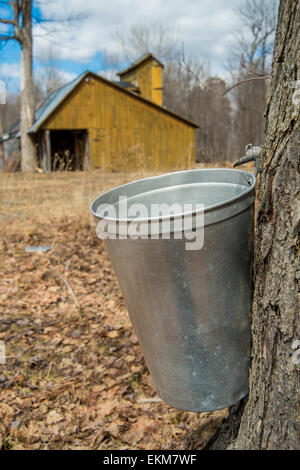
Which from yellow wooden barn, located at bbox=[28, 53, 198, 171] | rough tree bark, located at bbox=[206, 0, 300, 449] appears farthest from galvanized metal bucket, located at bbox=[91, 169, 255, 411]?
yellow wooden barn, located at bbox=[28, 53, 198, 171]

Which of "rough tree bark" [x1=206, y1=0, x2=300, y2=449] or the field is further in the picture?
the field

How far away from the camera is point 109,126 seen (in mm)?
20188

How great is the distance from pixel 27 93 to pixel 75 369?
710 inches

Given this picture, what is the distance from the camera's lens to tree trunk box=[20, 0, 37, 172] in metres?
17.1

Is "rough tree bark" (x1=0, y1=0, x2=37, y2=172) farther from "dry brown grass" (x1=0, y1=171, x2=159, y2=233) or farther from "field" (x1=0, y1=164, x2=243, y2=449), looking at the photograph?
"field" (x1=0, y1=164, x2=243, y2=449)

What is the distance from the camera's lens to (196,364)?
4.29 feet

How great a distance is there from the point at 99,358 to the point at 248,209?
1.91 metres

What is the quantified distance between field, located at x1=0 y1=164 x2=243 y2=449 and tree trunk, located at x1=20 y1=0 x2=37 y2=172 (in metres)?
15.3

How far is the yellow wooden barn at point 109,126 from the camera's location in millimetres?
19239

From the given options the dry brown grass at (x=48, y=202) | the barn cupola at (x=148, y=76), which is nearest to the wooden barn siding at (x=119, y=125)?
the barn cupola at (x=148, y=76)

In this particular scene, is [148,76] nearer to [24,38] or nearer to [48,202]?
[24,38]

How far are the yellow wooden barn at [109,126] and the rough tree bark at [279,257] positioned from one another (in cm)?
1745

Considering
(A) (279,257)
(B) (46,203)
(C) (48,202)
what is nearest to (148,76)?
(C) (48,202)

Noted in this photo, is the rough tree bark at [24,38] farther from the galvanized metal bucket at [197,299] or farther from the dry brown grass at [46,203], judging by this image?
the galvanized metal bucket at [197,299]
